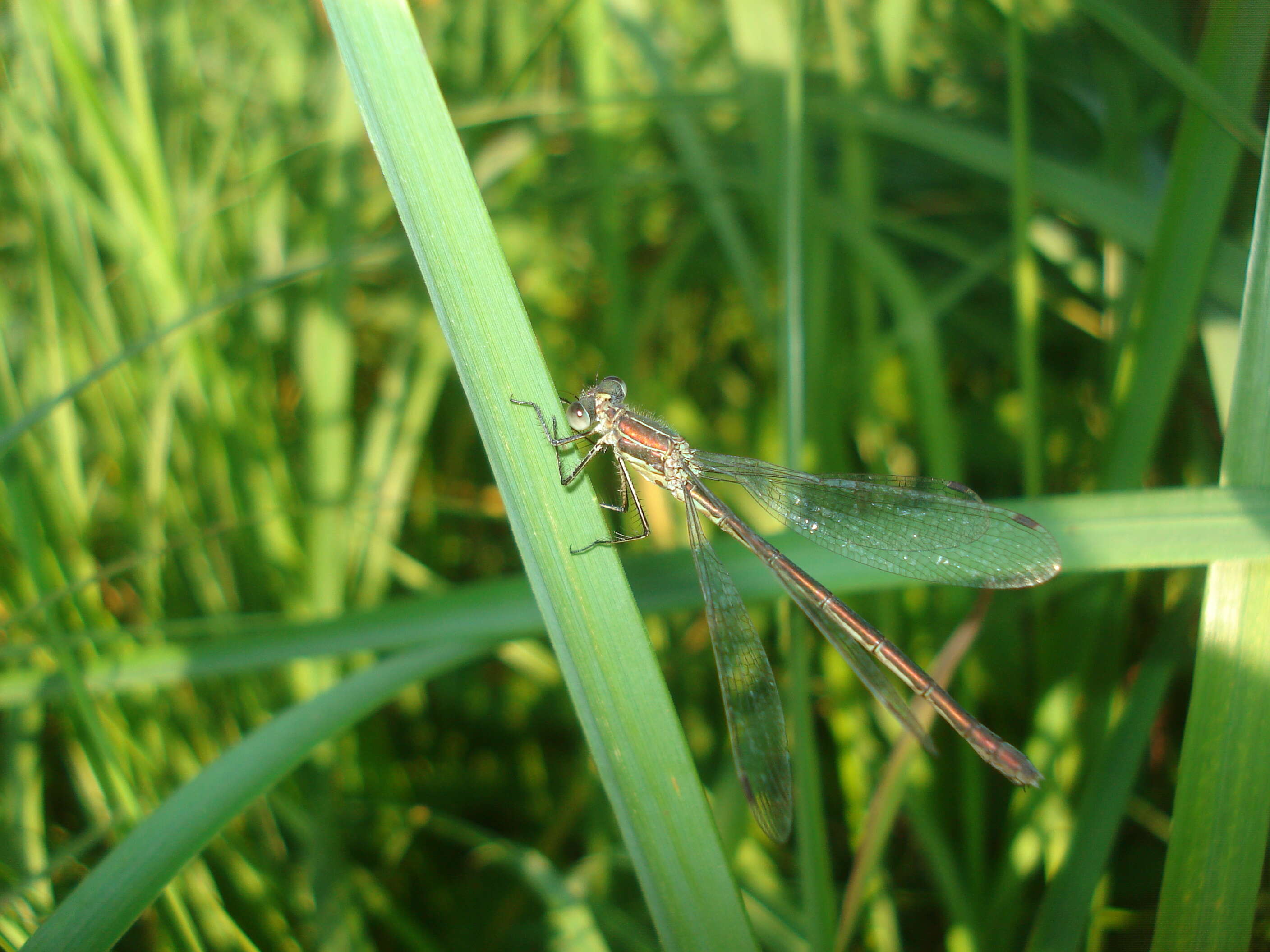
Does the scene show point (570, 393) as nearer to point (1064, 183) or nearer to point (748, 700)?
point (748, 700)

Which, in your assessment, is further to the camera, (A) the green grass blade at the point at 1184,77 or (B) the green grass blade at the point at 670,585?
(A) the green grass blade at the point at 1184,77

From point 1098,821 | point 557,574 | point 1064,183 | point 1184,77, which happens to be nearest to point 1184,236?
point 1184,77

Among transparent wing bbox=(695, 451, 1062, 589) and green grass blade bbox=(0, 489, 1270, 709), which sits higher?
transparent wing bbox=(695, 451, 1062, 589)

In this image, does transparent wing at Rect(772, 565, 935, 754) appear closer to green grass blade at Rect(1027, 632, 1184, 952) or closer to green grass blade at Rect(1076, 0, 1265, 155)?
green grass blade at Rect(1027, 632, 1184, 952)

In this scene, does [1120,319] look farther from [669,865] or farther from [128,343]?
[128,343]

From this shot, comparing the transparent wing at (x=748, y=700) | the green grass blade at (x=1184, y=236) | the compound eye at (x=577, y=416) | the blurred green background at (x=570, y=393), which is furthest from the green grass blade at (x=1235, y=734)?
the compound eye at (x=577, y=416)

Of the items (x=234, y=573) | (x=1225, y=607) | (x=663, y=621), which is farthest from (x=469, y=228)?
(x=234, y=573)

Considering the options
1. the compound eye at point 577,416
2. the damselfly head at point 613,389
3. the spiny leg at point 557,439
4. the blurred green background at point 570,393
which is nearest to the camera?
the spiny leg at point 557,439

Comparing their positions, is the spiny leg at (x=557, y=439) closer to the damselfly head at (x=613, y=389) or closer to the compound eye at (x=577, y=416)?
the compound eye at (x=577, y=416)

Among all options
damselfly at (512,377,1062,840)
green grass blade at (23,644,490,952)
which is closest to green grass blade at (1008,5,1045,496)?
damselfly at (512,377,1062,840)
